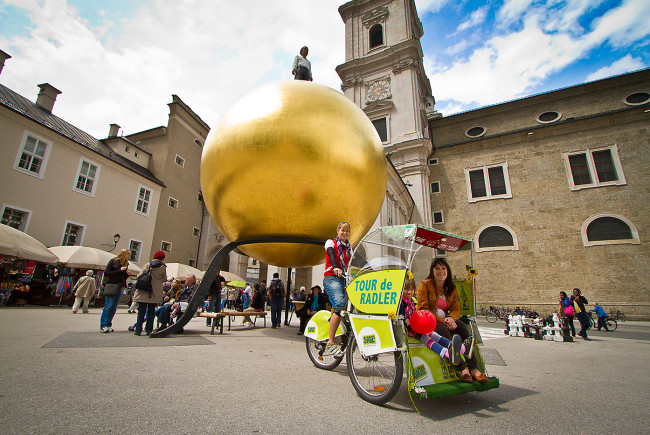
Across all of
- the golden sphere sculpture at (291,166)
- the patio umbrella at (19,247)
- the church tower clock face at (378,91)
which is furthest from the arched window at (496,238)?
the patio umbrella at (19,247)

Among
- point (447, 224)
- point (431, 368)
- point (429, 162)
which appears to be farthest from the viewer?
point (429, 162)

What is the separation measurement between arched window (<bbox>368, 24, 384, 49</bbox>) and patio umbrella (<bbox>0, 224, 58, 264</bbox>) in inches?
1192

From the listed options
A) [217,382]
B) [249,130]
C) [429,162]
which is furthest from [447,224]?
[217,382]

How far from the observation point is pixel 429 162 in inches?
1045

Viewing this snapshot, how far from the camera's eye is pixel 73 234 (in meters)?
15.7

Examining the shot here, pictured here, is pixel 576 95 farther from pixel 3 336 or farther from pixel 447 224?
pixel 3 336

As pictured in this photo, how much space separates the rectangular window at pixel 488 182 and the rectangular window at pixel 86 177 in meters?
26.0

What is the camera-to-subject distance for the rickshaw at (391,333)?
2.42 metres

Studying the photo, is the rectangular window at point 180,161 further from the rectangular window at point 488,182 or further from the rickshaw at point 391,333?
the rickshaw at point 391,333

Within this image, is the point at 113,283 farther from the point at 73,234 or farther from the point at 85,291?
the point at 73,234

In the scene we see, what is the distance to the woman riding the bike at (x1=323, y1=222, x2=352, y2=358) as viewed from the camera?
340 centimetres

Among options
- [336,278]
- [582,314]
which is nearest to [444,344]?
[336,278]

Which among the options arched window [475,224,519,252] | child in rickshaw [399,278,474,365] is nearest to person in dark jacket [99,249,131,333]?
child in rickshaw [399,278,474,365]

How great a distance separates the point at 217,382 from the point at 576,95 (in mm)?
33671
